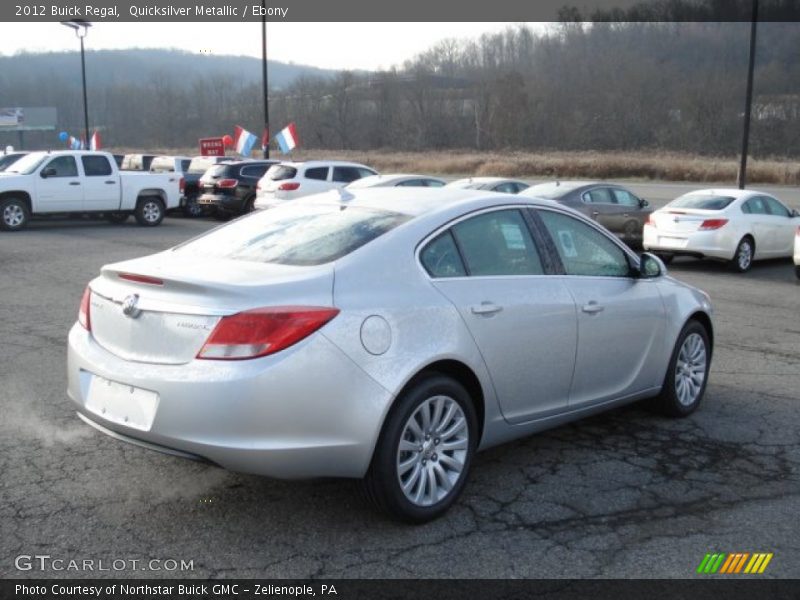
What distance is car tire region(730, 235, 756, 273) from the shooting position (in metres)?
15.1

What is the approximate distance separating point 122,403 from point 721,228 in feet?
42.6

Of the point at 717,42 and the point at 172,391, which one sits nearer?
the point at 172,391

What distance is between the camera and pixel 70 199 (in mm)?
21094

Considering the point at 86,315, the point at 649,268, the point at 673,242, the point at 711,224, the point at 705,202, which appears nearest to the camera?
the point at 86,315

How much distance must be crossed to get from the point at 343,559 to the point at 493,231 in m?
2.02

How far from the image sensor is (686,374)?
612 centimetres

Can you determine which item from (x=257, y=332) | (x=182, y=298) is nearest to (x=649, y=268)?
(x=257, y=332)

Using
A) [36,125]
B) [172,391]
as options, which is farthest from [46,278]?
[36,125]

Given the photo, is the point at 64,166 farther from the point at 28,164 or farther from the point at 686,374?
the point at 686,374

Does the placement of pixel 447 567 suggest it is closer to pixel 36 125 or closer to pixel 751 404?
pixel 751 404

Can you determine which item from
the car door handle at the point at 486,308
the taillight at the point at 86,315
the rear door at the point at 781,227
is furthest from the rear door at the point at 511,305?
the rear door at the point at 781,227

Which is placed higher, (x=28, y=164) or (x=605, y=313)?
(x=28, y=164)

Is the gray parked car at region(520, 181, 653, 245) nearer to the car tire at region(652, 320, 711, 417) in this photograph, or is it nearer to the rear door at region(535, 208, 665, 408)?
the car tire at region(652, 320, 711, 417)
